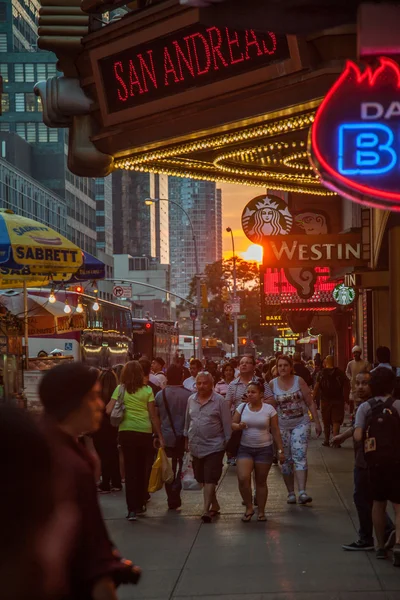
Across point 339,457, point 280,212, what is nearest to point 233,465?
point 339,457

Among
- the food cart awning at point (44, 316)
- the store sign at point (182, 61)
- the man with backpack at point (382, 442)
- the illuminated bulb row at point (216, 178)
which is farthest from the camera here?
the food cart awning at point (44, 316)

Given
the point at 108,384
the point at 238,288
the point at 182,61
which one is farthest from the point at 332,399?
the point at 238,288

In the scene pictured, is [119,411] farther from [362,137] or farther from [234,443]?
[362,137]

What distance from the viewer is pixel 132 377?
42.7 feet

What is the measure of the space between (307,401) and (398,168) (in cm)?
745

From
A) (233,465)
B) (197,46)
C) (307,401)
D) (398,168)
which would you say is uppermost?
(197,46)

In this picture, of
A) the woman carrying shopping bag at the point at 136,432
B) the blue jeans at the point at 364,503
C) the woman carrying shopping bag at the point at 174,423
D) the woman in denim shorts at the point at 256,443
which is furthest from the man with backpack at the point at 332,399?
the blue jeans at the point at 364,503

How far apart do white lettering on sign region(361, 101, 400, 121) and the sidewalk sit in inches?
146

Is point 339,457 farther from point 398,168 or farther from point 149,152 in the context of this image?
point 398,168

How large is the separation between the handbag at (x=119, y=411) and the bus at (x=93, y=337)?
8.68 meters

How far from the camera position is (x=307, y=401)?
13789 millimetres

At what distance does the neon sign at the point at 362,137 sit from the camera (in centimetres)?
665

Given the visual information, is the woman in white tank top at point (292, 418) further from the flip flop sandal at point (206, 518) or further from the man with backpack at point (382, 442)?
the man with backpack at point (382, 442)

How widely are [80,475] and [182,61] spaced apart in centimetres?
821
